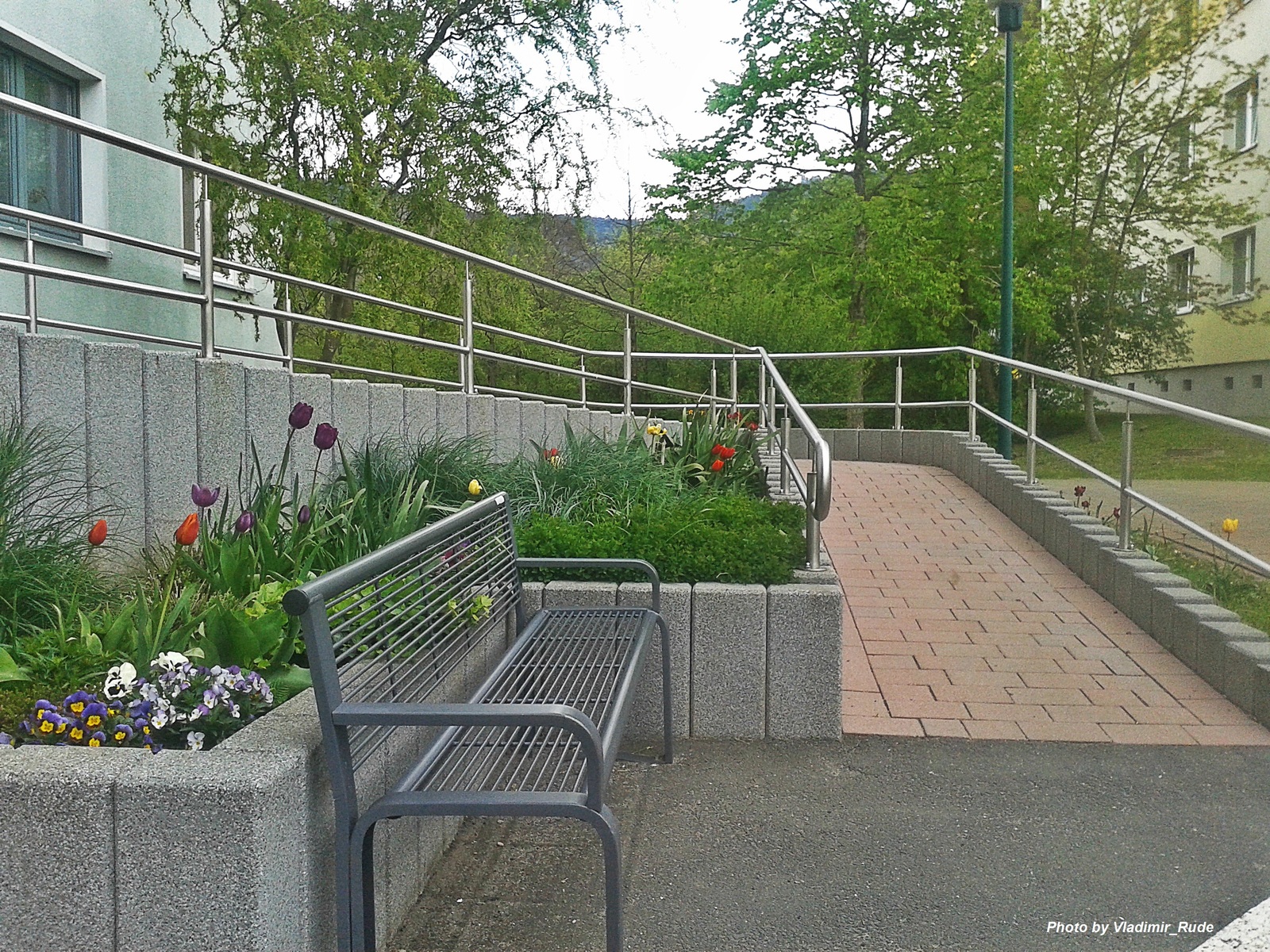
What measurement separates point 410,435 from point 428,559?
10.4 ft

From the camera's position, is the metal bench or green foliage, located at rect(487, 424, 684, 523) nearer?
the metal bench

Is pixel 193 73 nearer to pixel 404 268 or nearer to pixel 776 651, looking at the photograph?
pixel 404 268

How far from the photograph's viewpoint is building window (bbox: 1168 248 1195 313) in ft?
82.6

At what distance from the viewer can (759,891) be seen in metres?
3.54

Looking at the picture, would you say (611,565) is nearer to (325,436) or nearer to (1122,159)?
(325,436)

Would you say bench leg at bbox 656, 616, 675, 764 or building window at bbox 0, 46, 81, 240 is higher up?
building window at bbox 0, 46, 81, 240

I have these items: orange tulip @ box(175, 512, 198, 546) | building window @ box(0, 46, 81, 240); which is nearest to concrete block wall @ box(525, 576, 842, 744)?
orange tulip @ box(175, 512, 198, 546)

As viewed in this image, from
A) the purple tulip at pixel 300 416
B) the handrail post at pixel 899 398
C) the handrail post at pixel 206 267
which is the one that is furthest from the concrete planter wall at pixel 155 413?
the handrail post at pixel 899 398

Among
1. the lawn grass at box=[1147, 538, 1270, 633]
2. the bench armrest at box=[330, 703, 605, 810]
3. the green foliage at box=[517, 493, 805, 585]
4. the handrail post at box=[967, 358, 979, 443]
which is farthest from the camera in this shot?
the handrail post at box=[967, 358, 979, 443]

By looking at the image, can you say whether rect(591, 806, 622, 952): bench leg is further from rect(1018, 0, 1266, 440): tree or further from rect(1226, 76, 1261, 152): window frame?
rect(1226, 76, 1261, 152): window frame

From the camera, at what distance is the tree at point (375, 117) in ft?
36.8

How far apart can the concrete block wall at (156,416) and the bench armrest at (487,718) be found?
7.53 ft

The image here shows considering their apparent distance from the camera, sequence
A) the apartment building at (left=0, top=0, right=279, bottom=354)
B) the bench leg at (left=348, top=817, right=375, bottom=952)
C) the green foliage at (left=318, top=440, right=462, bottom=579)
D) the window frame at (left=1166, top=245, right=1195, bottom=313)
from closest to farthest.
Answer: the bench leg at (left=348, top=817, right=375, bottom=952)
the green foliage at (left=318, top=440, right=462, bottom=579)
the apartment building at (left=0, top=0, right=279, bottom=354)
the window frame at (left=1166, top=245, right=1195, bottom=313)

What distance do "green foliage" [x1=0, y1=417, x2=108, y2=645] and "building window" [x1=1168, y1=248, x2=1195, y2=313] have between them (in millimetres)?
24785
